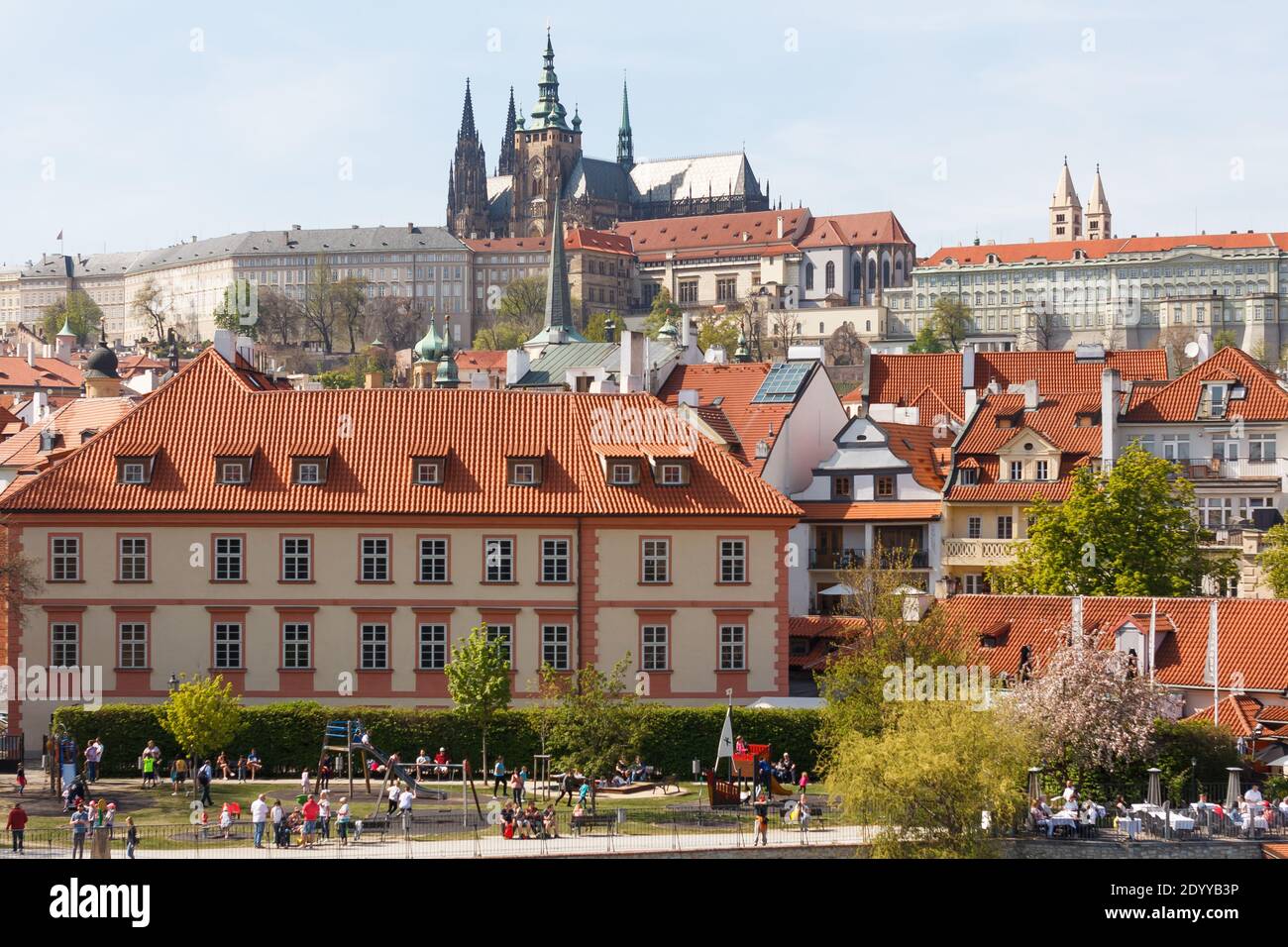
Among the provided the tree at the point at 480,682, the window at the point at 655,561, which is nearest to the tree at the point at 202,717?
the tree at the point at 480,682

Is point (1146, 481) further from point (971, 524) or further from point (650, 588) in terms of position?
point (650, 588)

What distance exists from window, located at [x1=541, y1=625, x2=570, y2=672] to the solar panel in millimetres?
23820

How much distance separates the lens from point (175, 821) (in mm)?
42000

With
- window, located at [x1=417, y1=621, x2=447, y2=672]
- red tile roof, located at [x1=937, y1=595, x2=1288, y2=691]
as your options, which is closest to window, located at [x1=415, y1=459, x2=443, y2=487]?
window, located at [x1=417, y1=621, x2=447, y2=672]

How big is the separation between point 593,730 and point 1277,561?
25.8 metres

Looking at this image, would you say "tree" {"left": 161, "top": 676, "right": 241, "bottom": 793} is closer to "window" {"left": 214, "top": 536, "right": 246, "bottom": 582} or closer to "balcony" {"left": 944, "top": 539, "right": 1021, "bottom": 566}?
"window" {"left": 214, "top": 536, "right": 246, "bottom": 582}

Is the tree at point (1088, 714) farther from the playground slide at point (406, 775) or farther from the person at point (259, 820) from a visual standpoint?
the person at point (259, 820)

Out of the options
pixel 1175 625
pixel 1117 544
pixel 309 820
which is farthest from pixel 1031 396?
pixel 309 820

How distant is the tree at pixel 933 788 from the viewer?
3997cm

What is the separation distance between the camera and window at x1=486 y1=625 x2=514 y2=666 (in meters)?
52.8

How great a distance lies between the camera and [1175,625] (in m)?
52.3
